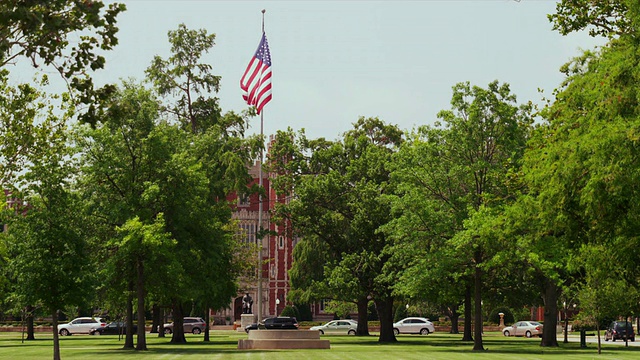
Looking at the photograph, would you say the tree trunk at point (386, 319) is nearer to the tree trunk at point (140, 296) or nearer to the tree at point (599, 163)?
the tree trunk at point (140, 296)

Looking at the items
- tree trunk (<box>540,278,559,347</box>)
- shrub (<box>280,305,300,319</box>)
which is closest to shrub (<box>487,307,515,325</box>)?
shrub (<box>280,305,300,319</box>)

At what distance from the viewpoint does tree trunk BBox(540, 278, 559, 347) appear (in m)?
42.8

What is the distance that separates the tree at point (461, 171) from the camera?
39.9 m

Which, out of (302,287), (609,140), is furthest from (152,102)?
(609,140)

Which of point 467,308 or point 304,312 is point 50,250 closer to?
point 467,308

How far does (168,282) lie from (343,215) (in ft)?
48.9

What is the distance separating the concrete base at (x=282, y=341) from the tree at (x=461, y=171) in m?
6.01

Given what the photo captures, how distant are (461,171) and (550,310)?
9.04m

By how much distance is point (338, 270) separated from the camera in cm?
4872

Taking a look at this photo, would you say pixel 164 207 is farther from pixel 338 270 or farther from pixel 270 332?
pixel 338 270

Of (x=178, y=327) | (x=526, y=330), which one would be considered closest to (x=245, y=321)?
(x=526, y=330)

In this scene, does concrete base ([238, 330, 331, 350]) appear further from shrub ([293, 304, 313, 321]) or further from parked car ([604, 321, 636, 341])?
shrub ([293, 304, 313, 321])

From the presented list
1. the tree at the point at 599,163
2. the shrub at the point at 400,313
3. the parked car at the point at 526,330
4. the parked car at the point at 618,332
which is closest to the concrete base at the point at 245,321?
the shrub at the point at 400,313

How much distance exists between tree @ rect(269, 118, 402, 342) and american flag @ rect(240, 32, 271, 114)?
8055 mm
